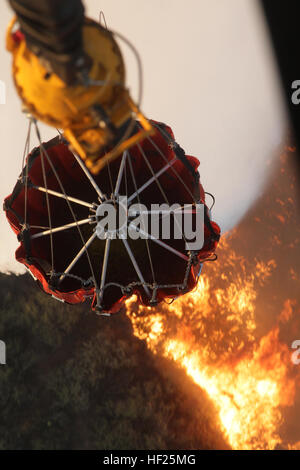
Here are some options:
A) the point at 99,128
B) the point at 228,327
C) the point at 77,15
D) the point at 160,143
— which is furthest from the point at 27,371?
the point at 77,15

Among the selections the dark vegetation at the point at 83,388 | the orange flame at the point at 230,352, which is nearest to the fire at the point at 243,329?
the orange flame at the point at 230,352

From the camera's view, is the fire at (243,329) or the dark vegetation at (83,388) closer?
the dark vegetation at (83,388)

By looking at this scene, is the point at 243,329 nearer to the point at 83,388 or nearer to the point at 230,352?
the point at 230,352

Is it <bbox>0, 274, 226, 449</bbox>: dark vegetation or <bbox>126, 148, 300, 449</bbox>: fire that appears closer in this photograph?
<bbox>0, 274, 226, 449</bbox>: dark vegetation

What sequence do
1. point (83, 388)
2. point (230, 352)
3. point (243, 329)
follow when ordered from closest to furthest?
point (83, 388) < point (230, 352) < point (243, 329)

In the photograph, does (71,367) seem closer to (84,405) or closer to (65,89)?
(84,405)

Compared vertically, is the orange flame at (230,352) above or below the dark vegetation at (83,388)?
below

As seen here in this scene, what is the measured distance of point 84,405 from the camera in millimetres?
7406

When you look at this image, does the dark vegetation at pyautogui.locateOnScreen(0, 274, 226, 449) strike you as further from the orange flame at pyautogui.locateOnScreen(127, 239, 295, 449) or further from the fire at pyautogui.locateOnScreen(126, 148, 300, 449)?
the fire at pyautogui.locateOnScreen(126, 148, 300, 449)

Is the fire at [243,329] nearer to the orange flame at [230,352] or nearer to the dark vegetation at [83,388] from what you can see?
the orange flame at [230,352]

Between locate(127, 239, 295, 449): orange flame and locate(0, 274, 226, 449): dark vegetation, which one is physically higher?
locate(0, 274, 226, 449): dark vegetation

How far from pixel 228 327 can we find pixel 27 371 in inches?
228

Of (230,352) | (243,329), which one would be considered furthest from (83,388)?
(243,329)

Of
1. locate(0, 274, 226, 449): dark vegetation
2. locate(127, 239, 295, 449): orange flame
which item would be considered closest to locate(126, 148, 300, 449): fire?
locate(127, 239, 295, 449): orange flame
